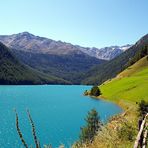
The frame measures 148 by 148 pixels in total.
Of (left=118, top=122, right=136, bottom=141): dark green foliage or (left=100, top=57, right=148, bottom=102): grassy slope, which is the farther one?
(left=100, top=57, right=148, bottom=102): grassy slope

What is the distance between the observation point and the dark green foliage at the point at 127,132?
13727mm

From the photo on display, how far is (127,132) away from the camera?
1395cm

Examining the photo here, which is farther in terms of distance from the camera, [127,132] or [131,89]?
[131,89]

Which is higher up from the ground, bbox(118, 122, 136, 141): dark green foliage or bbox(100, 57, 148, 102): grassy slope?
bbox(118, 122, 136, 141): dark green foliage

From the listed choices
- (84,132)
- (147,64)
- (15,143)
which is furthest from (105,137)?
(147,64)

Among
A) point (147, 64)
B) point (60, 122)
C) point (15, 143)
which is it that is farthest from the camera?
point (147, 64)

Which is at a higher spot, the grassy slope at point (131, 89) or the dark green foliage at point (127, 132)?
the dark green foliage at point (127, 132)

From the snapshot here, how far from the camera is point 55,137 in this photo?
63281 millimetres

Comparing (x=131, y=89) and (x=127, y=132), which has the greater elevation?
(x=127, y=132)

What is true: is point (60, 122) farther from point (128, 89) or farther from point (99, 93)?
point (99, 93)

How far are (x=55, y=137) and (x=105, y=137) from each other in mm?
52075

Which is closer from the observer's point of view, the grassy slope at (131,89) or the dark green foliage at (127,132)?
the dark green foliage at (127,132)

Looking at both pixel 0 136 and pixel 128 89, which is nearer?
pixel 0 136

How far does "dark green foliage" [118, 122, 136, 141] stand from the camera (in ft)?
45.0
